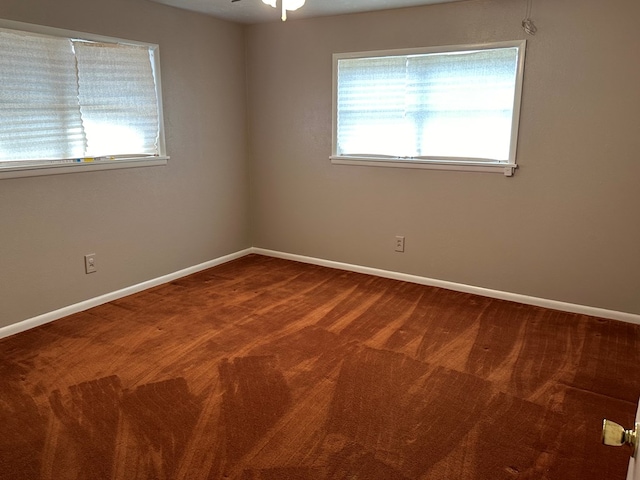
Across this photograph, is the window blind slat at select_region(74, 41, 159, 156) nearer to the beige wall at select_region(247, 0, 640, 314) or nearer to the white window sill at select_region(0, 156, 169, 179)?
the white window sill at select_region(0, 156, 169, 179)

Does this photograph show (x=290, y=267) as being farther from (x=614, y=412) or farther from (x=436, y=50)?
(x=614, y=412)

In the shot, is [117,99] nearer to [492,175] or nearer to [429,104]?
[429,104]

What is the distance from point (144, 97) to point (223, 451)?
9.59ft

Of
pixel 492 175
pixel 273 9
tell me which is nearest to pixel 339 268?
pixel 492 175

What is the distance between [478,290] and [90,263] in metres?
3.09

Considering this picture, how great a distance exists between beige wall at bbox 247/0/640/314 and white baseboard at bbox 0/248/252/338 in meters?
0.91

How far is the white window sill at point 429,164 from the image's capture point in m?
3.70

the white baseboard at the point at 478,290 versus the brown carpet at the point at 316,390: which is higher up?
the white baseboard at the point at 478,290

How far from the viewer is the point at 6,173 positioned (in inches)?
121

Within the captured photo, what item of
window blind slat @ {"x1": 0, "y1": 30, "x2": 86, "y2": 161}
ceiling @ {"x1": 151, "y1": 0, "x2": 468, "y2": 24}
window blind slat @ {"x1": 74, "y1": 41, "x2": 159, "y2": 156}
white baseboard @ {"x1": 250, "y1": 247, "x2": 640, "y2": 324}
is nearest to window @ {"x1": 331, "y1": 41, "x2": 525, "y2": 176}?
ceiling @ {"x1": 151, "y1": 0, "x2": 468, "y2": 24}

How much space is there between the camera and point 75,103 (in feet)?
11.2

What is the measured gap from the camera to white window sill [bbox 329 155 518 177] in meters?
3.70

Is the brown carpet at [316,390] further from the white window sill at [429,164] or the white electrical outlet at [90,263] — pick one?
the white window sill at [429,164]

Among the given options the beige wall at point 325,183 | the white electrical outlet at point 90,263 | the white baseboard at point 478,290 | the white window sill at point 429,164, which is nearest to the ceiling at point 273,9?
the beige wall at point 325,183
